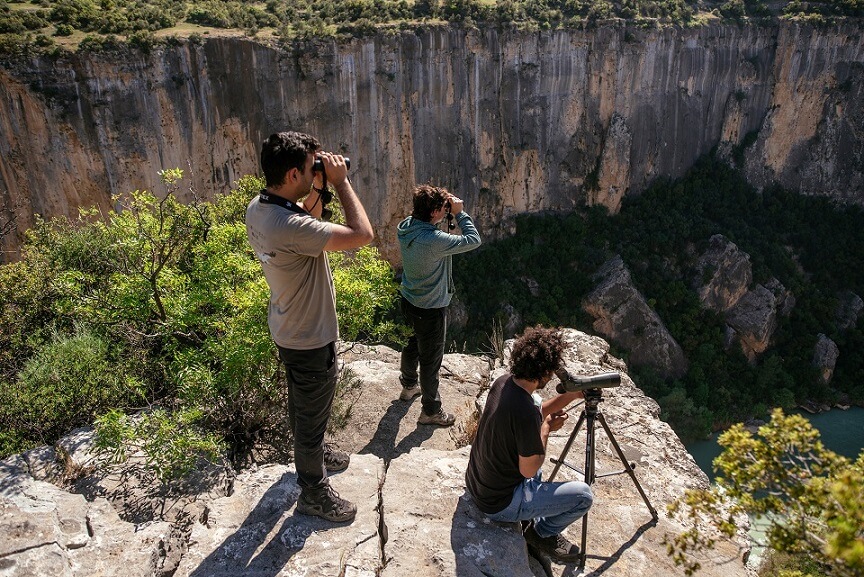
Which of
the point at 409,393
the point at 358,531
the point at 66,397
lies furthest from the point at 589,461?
the point at 66,397

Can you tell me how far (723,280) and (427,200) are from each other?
2312cm

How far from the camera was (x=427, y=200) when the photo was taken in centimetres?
372

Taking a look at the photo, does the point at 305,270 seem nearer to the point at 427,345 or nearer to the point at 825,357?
the point at 427,345

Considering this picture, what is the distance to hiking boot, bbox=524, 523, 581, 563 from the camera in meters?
2.97

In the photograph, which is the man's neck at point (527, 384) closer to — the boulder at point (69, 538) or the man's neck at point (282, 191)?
the man's neck at point (282, 191)

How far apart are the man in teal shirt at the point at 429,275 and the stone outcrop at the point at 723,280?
863 inches

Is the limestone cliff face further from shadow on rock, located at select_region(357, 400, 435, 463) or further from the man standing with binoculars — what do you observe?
the man standing with binoculars

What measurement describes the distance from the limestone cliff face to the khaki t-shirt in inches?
546

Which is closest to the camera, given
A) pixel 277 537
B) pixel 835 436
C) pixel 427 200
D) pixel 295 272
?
pixel 295 272

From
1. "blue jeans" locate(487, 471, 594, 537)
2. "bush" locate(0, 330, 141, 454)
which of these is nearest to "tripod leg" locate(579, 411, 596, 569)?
"blue jeans" locate(487, 471, 594, 537)

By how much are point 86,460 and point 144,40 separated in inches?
531

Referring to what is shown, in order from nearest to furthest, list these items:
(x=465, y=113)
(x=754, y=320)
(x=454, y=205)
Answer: (x=454, y=205), (x=465, y=113), (x=754, y=320)

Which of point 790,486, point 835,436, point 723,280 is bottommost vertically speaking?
point 835,436

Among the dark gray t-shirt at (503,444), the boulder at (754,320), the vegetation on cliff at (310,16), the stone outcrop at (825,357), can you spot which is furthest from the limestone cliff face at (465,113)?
the dark gray t-shirt at (503,444)
